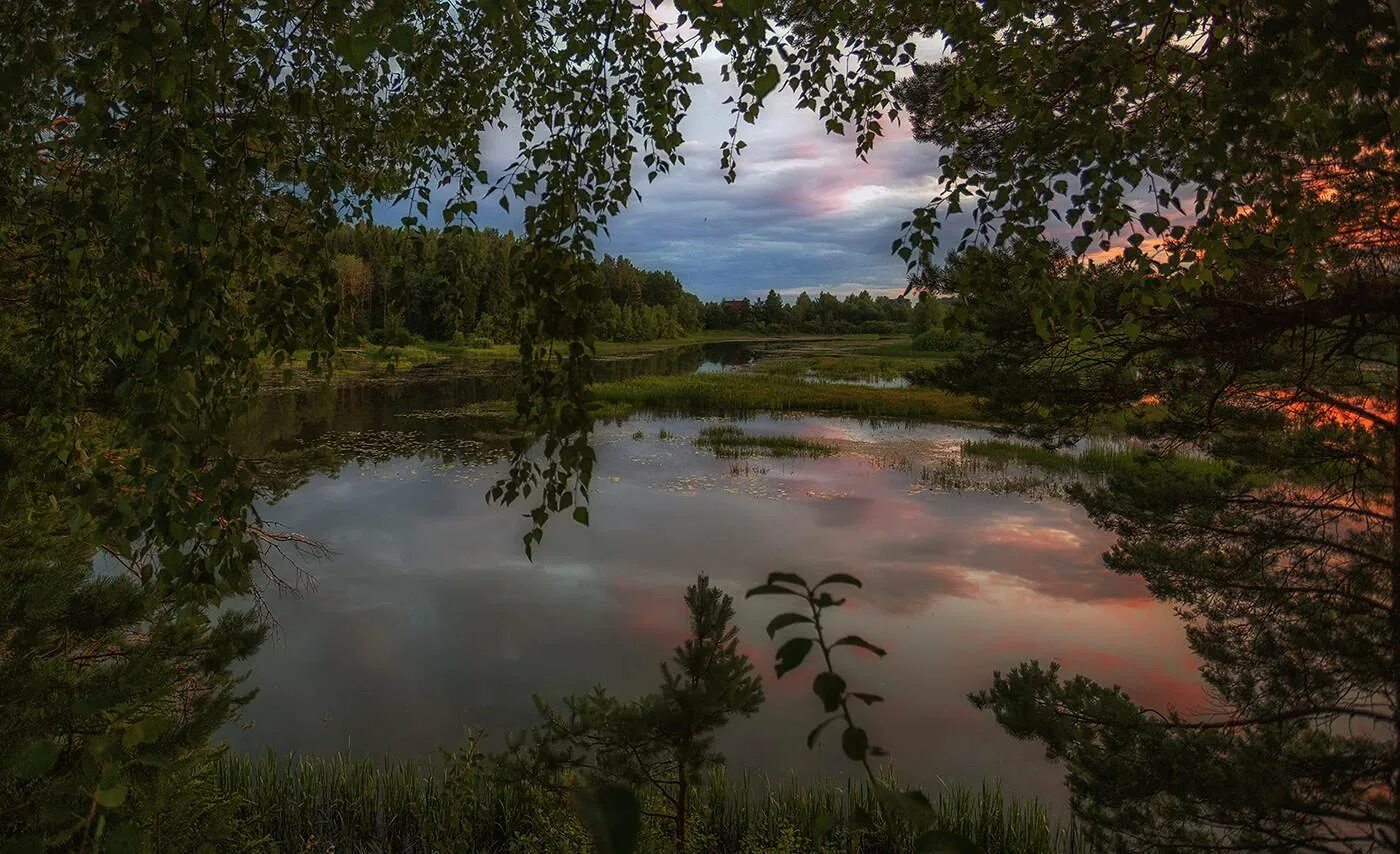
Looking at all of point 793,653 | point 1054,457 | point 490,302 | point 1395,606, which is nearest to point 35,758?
point 793,653

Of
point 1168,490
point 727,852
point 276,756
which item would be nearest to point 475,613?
point 276,756

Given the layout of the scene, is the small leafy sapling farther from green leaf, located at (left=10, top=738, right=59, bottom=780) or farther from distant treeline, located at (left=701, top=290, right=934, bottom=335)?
distant treeline, located at (left=701, top=290, right=934, bottom=335)

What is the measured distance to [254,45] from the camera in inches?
82.4

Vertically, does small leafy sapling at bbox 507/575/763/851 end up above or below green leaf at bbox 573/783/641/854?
below

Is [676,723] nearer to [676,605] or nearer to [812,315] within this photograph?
[676,605]

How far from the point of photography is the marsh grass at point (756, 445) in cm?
1673

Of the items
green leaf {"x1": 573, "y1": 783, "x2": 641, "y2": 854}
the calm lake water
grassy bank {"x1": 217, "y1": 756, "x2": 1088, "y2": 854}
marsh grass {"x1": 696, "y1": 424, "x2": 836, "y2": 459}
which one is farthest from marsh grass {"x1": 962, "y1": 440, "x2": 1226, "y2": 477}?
green leaf {"x1": 573, "y1": 783, "x2": 641, "y2": 854}

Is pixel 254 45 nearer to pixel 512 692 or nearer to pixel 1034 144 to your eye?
pixel 1034 144

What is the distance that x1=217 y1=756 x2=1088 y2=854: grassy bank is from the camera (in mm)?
4747

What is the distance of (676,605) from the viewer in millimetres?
8539

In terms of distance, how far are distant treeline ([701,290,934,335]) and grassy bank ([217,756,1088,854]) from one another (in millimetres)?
72018

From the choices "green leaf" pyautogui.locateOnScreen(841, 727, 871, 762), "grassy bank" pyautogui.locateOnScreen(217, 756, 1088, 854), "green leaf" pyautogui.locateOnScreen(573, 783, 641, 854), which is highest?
"green leaf" pyautogui.locateOnScreen(573, 783, 641, 854)

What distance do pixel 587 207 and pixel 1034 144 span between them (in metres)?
1.39

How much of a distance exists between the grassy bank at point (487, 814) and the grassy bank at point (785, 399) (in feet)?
55.5
